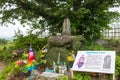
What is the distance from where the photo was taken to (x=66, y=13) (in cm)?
1002

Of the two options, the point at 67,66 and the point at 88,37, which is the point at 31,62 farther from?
the point at 88,37

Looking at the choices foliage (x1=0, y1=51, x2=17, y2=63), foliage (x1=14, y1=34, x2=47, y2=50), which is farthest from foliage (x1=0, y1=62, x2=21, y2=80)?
foliage (x1=14, y1=34, x2=47, y2=50)

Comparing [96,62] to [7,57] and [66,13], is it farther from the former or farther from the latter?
[7,57]

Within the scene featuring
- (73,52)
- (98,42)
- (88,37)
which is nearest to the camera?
(73,52)

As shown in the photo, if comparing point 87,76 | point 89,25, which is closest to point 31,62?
point 87,76

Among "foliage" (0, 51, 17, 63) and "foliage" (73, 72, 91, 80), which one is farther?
"foliage" (0, 51, 17, 63)

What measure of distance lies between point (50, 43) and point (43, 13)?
3526 mm

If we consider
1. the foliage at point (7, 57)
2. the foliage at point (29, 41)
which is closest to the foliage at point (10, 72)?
the foliage at point (7, 57)

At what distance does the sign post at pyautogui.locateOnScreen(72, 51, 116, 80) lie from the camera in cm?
618

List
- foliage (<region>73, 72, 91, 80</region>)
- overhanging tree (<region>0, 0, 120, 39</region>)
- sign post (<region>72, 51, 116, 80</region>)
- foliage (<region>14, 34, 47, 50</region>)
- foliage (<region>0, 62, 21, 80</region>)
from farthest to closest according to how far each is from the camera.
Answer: foliage (<region>14, 34, 47, 50</region>)
overhanging tree (<region>0, 0, 120, 39</region>)
foliage (<region>0, 62, 21, 80</region>)
foliage (<region>73, 72, 91, 80</region>)
sign post (<region>72, 51, 116, 80</region>)

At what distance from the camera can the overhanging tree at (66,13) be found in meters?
10.2

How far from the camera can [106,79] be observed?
20.7 feet

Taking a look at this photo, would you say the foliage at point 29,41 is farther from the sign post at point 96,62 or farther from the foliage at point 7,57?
the sign post at point 96,62

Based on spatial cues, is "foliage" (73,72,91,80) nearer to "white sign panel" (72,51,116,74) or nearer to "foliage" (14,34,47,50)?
"white sign panel" (72,51,116,74)
